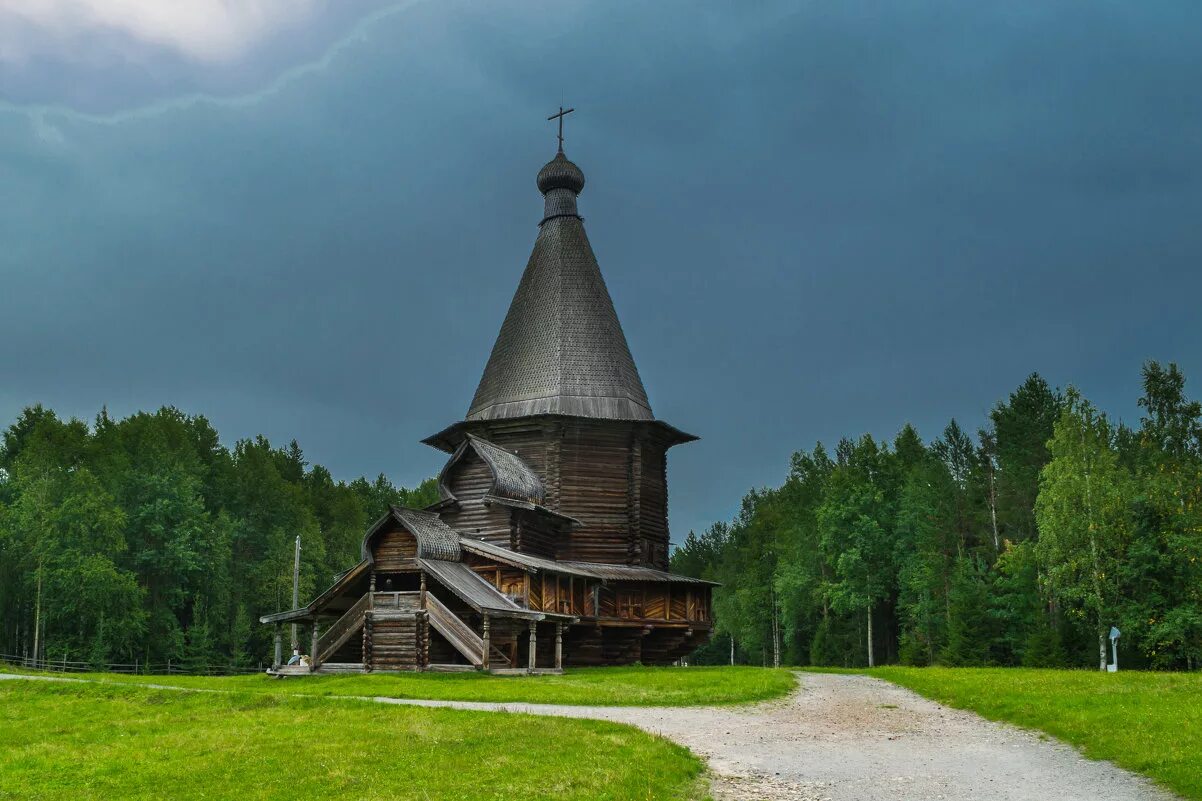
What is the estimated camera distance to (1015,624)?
42719 millimetres

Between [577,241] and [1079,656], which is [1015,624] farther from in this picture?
[577,241]

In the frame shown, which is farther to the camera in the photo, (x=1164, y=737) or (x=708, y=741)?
(x=708, y=741)

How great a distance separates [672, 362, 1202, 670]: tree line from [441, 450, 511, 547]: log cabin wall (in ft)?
60.9

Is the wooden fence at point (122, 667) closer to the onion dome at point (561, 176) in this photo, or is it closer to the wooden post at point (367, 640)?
the wooden post at point (367, 640)

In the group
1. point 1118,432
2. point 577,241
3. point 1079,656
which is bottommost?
point 1079,656

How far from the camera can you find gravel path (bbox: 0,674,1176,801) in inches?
444

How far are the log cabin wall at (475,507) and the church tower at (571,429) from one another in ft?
0.15

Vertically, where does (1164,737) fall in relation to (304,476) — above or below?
below

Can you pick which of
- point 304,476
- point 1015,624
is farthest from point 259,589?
point 1015,624

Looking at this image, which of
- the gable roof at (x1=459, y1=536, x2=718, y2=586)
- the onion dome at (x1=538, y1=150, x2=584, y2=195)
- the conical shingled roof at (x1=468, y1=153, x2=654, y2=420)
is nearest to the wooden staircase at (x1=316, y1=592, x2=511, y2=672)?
the gable roof at (x1=459, y1=536, x2=718, y2=586)

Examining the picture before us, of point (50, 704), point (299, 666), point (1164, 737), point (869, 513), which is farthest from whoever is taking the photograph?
point (869, 513)

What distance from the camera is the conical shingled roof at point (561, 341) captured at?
3812 cm

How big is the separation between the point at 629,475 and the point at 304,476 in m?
41.7

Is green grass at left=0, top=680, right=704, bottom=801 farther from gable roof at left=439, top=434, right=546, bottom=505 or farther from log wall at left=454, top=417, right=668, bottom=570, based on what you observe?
log wall at left=454, top=417, right=668, bottom=570
